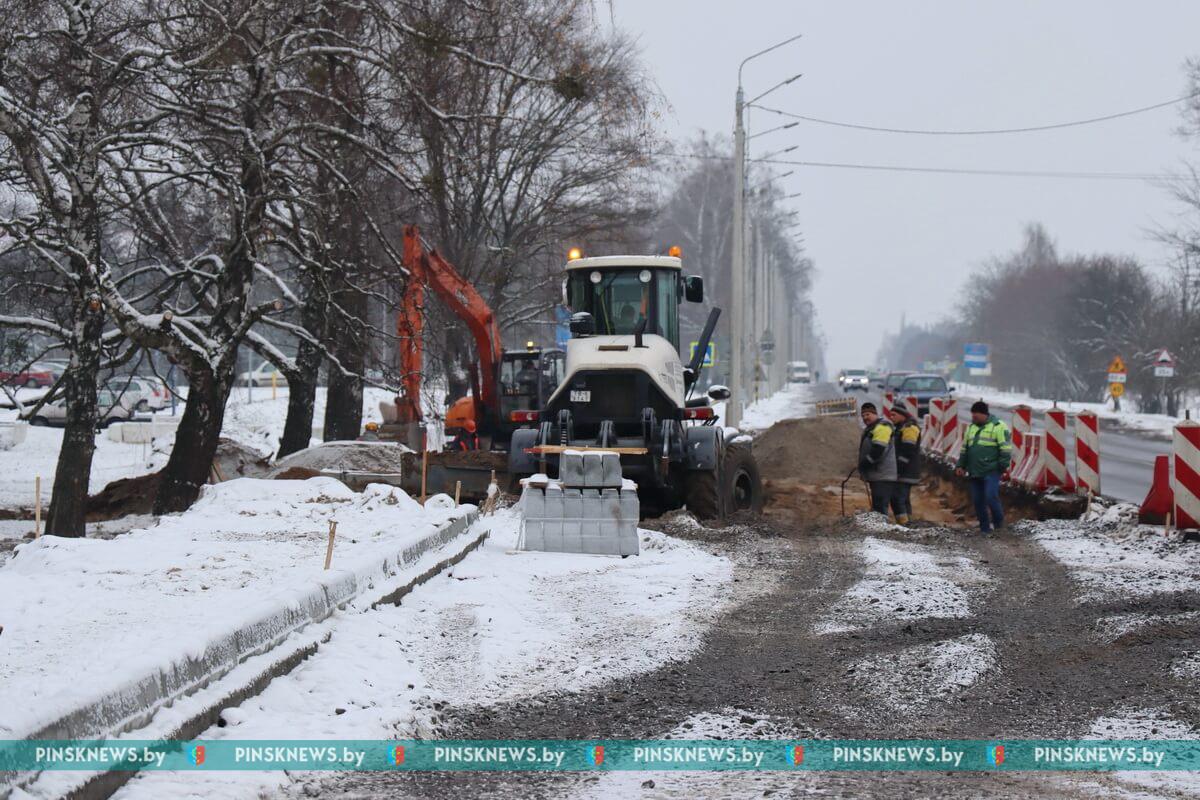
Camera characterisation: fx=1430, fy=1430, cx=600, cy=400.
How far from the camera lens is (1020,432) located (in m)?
21.9

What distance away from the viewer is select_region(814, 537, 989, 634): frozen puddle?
995cm

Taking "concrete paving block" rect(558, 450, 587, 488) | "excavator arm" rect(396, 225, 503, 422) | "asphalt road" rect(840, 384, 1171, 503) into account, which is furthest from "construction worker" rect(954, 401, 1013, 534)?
"excavator arm" rect(396, 225, 503, 422)

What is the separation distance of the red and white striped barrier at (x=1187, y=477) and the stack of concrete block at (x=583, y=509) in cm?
529

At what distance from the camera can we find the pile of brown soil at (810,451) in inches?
1091

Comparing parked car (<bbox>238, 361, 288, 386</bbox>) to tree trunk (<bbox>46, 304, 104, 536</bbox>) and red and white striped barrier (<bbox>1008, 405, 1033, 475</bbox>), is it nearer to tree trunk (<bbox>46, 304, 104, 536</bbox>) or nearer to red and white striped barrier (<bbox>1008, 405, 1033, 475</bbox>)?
red and white striped barrier (<bbox>1008, 405, 1033, 475</bbox>)

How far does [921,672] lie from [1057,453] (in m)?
11.3

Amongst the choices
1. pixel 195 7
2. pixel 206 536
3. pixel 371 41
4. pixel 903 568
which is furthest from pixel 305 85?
pixel 903 568

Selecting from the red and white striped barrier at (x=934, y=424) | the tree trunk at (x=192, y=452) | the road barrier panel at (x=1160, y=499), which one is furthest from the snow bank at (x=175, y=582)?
the red and white striped barrier at (x=934, y=424)

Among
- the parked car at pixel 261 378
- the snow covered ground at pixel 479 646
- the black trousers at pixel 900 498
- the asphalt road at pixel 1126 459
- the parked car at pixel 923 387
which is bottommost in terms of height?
the asphalt road at pixel 1126 459

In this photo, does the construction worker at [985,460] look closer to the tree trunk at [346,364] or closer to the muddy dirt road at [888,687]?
the muddy dirt road at [888,687]

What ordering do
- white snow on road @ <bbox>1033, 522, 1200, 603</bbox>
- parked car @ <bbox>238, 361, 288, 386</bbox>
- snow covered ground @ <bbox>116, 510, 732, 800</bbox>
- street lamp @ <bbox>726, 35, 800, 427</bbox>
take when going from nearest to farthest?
snow covered ground @ <bbox>116, 510, 732, 800</bbox> → white snow on road @ <bbox>1033, 522, 1200, 603</bbox> → street lamp @ <bbox>726, 35, 800, 427</bbox> → parked car @ <bbox>238, 361, 288, 386</bbox>

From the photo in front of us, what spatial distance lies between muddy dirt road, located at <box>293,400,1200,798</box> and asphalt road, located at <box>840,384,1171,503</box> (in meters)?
8.90

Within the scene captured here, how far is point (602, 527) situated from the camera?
13234mm

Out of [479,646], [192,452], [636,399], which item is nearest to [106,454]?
[192,452]
